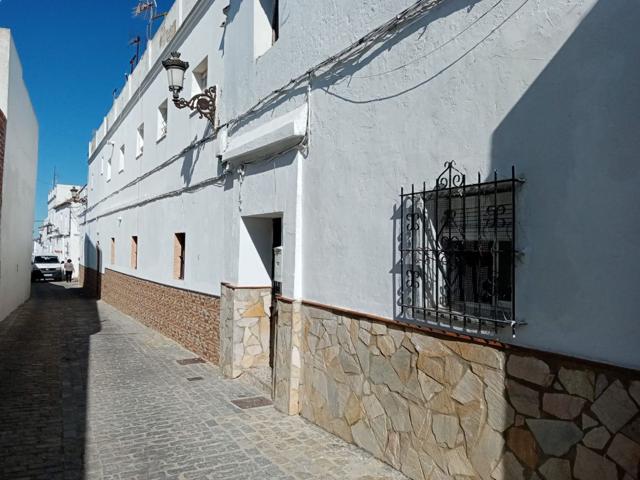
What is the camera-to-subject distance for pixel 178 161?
9.95m

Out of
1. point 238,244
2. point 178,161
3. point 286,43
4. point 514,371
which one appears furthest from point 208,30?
point 514,371

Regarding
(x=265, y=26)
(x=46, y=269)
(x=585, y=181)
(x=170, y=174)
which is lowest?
(x=46, y=269)

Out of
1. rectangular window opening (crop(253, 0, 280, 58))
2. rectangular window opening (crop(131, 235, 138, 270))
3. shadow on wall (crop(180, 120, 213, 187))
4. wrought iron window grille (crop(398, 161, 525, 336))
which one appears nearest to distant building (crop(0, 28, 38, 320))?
rectangular window opening (crop(131, 235, 138, 270))

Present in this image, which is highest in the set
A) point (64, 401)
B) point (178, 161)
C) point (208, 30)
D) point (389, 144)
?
point (208, 30)

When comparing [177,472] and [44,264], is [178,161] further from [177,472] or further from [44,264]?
[44,264]

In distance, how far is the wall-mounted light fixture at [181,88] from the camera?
26.3 feet

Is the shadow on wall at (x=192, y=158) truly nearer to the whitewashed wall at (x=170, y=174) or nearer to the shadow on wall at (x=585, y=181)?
the whitewashed wall at (x=170, y=174)

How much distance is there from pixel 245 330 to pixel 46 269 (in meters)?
26.4

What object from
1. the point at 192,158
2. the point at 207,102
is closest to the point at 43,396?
the point at 192,158

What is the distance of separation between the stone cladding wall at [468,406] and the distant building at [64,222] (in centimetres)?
2288

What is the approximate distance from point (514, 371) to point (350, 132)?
2.58 meters

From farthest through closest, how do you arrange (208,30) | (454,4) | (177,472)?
(208,30)
(177,472)
(454,4)

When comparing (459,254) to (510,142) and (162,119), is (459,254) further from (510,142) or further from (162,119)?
(162,119)

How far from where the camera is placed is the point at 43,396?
20.2 feet
